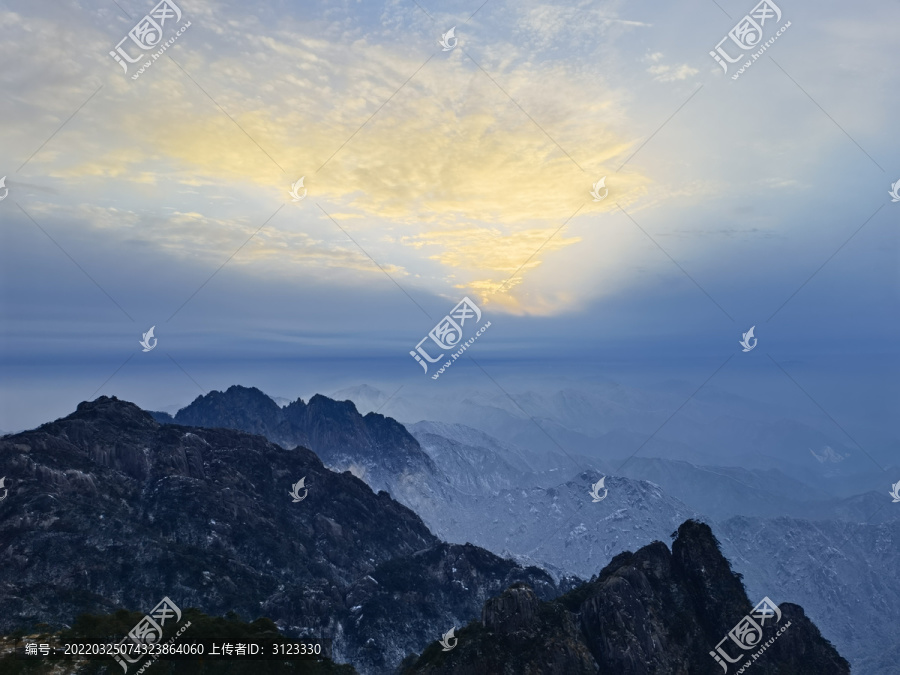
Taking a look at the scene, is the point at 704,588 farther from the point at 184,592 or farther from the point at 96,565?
the point at 96,565

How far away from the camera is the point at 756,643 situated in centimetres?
12788
